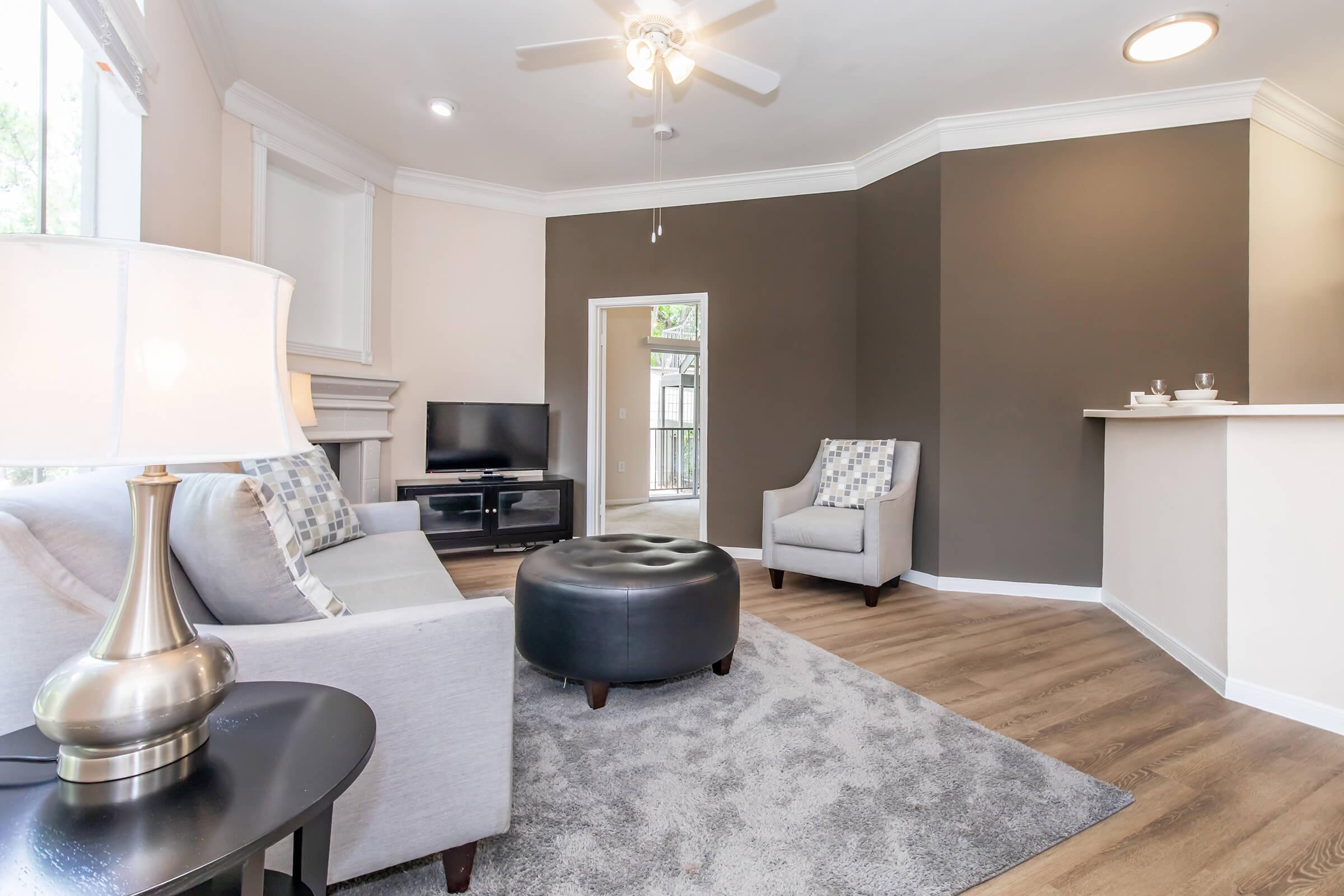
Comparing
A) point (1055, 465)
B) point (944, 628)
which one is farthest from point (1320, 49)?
point (944, 628)

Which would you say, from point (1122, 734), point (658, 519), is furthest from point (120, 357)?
point (658, 519)

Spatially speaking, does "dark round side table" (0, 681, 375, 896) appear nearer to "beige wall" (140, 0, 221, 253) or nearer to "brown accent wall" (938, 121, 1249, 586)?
"beige wall" (140, 0, 221, 253)

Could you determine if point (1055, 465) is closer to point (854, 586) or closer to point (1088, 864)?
point (854, 586)

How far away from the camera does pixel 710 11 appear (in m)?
2.21

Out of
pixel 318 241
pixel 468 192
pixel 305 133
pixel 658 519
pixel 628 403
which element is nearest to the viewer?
pixel 305 133

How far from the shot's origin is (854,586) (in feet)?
12.7

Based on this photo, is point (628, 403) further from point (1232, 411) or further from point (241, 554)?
point (241, 554)

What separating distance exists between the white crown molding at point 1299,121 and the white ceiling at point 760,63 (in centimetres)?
6

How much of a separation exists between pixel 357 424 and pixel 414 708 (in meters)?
3.55

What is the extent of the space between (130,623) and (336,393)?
12.0 ft

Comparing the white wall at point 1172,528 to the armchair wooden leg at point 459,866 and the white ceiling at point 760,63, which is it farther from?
the armchair wooden leg at point 459,866

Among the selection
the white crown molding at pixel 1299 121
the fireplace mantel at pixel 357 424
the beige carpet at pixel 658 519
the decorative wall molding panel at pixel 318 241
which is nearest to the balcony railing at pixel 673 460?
the beige carpet at pixel 658 519

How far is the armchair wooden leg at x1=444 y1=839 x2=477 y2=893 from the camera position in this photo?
1.28m

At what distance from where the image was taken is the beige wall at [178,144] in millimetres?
2309
